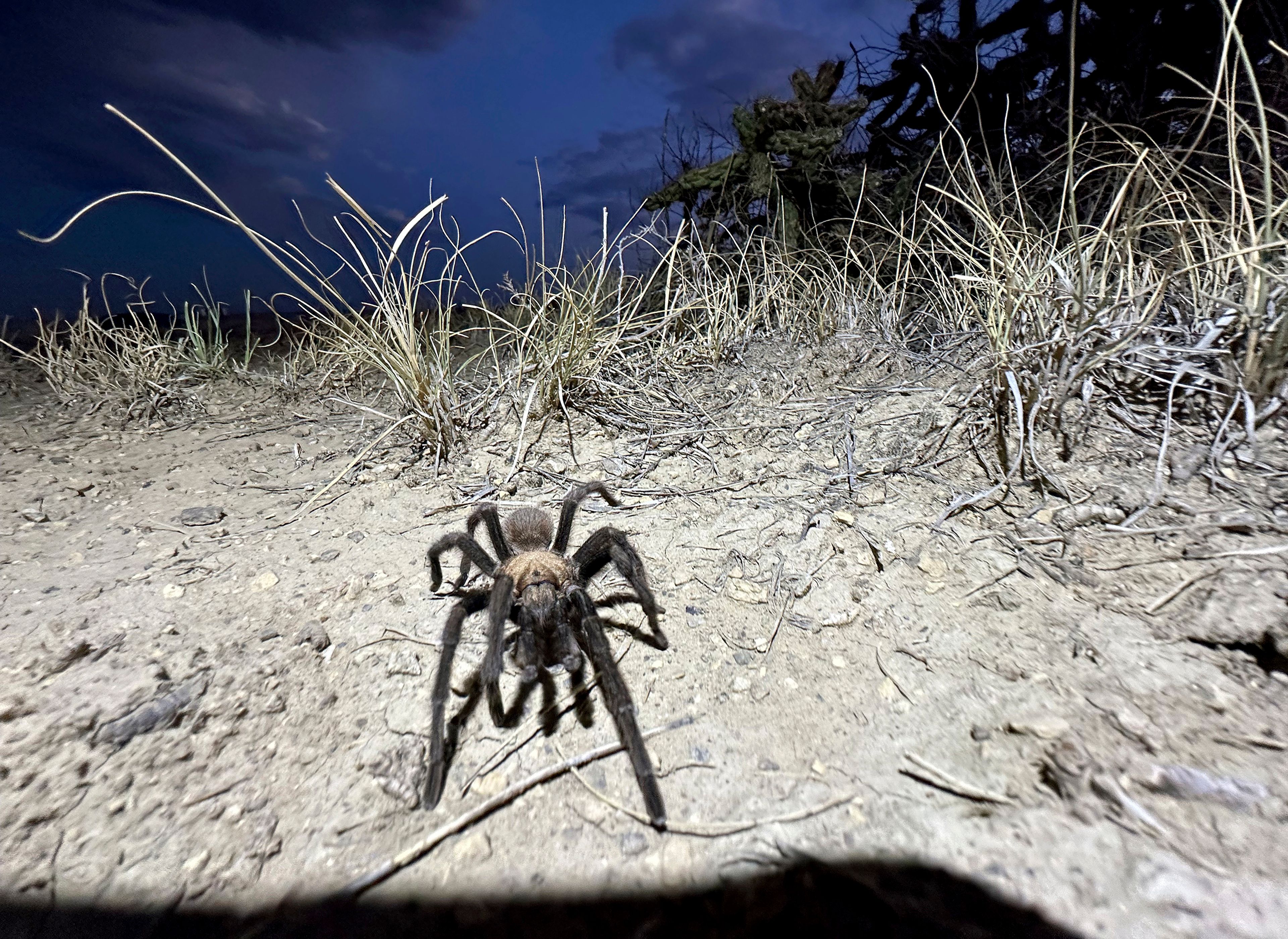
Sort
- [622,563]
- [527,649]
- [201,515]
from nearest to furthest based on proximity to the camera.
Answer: [527,649] < [622,563] < [201,515]

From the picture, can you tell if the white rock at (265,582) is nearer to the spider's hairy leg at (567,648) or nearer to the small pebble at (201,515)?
the small pebble at (201,515)

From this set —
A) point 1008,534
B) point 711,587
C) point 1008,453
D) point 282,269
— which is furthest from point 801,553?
point 282,269

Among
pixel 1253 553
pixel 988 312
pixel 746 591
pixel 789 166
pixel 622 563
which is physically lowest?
pixel 746 591

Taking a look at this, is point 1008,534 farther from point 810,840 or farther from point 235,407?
point 235,407

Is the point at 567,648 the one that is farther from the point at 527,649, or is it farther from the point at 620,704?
the point at 620,704

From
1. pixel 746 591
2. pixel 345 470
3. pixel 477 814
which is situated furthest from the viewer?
pixel 345 470

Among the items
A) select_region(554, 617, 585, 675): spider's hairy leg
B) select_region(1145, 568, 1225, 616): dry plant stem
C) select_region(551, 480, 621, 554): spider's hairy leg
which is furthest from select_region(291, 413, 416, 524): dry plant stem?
select_region(1145, 568, 1225, 616): dry plant stem

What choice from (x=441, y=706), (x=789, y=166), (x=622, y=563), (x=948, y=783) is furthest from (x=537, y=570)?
(x=789, y=166)

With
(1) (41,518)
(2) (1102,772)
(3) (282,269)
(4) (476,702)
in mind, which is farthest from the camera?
(1) (41,518)
